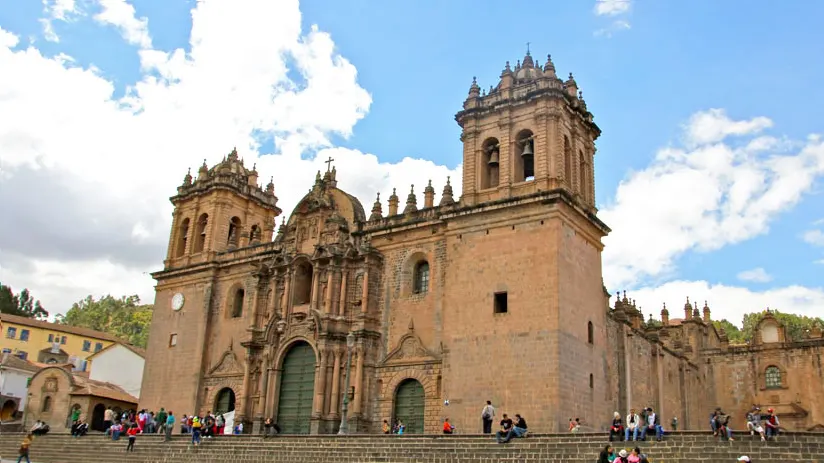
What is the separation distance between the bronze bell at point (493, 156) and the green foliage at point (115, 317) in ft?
167

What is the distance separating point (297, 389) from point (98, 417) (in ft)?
47.3

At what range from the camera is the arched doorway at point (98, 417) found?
3684cm

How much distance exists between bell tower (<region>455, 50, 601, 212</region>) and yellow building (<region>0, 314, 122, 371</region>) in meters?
39.0

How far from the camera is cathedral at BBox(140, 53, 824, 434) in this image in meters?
23.9

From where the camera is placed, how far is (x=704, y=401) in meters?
42.6

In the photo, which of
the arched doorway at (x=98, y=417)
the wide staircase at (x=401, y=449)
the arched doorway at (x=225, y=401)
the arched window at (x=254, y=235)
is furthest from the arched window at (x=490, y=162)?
the arched doorway at (x=98, y=417)

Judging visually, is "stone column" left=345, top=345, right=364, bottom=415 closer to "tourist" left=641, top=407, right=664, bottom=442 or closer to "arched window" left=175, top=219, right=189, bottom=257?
"tourist" left=641, top=407, right=664, bottom=442

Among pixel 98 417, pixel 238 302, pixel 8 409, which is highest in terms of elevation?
pixel 238 302

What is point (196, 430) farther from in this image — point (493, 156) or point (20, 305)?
point (20, 305)

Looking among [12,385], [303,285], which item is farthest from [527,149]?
[12,385]

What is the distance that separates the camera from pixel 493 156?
2764 cm

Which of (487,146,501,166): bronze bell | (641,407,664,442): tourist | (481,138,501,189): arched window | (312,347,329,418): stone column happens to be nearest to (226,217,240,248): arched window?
(312,347,329,418): stone column

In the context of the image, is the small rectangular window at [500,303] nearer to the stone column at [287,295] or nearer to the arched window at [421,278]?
the arched window at [421,278]

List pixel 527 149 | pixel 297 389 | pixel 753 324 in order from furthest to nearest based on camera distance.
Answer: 1. pixel 753 324
2. pixel 297 389
3. pixel 527 149
